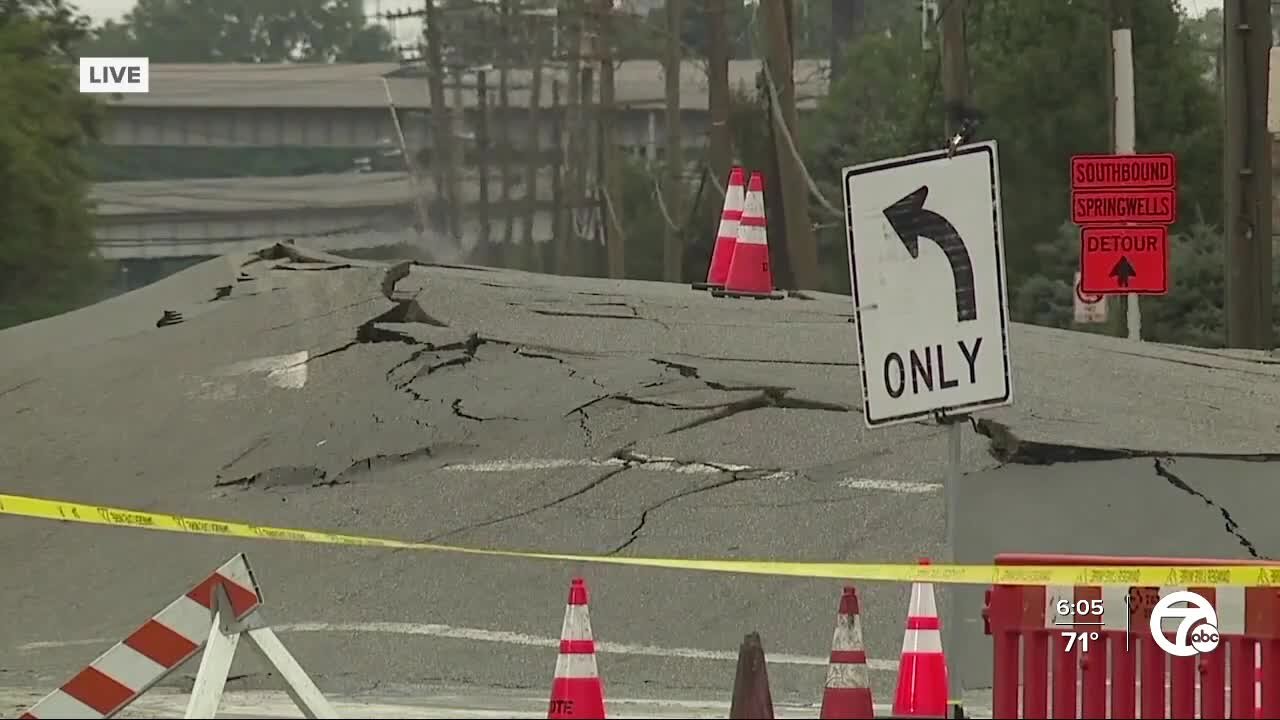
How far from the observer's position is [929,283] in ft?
28.3

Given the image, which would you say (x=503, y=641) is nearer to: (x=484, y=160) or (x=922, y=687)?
(x=922, y=687)

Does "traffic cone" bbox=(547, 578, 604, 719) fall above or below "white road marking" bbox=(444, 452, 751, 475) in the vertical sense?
below

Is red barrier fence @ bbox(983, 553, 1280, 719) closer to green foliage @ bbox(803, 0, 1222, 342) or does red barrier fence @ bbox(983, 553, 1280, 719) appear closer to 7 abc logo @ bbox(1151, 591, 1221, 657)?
7 abc logo @ bbox(1151, 591, 1221, 657)

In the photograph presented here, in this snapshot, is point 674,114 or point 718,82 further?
point 674,114

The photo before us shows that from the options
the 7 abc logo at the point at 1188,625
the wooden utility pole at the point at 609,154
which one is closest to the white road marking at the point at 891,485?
the 7 abc logo at the point at 1188,625

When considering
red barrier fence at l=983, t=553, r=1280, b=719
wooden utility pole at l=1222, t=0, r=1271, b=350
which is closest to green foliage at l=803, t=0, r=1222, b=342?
wooden utility pole at l=1222, t=0, r=1271, b=350

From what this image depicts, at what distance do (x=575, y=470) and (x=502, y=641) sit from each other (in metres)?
2.60

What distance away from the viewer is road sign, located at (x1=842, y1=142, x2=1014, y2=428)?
334 inches

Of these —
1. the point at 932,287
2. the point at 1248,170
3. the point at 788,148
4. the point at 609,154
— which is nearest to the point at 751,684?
the point at 932,287

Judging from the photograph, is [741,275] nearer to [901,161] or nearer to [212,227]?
[901,161]

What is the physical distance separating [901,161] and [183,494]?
260 inches

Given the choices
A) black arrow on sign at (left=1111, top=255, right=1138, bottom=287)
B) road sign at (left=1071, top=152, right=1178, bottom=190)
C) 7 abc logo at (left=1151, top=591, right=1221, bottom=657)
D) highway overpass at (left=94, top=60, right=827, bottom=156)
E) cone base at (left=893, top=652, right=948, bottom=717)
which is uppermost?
highway overpass at (left=94, top=60, right=827, bottom=156)

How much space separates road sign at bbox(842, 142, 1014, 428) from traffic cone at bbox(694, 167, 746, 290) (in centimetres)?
924

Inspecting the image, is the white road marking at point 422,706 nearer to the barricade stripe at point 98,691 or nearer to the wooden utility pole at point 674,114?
the barricade stripe at point 98,691
